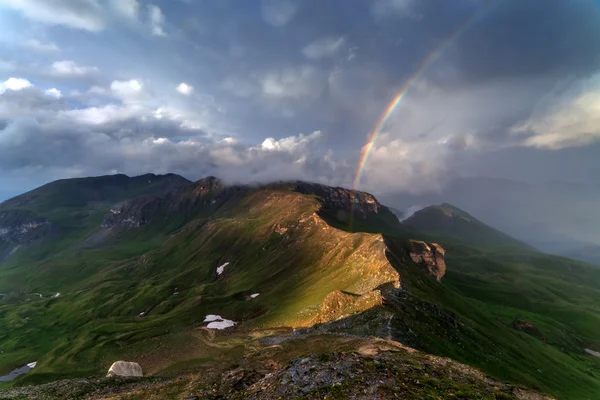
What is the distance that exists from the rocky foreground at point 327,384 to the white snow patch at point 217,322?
3649 inches

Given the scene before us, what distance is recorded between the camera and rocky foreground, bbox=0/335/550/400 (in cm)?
3362

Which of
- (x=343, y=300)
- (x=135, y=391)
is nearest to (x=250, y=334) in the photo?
(x=343, y=300)

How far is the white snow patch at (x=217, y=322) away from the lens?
15225 centimetres

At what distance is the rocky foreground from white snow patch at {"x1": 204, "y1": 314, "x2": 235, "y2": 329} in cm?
9269

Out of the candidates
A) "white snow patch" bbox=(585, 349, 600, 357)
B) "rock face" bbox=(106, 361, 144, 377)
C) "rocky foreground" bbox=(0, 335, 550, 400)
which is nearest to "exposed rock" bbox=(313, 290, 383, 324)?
"rocky foreground" bbox=(0, 335, 550, 400)

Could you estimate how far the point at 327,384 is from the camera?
1369 inches

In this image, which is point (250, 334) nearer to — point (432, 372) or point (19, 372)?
point (432, 372)

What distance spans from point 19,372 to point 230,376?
633 ft

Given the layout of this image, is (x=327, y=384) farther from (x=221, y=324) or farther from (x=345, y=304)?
(x=221, y=324)

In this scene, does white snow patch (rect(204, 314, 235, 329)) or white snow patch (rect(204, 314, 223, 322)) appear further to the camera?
white snow patch (rect(204, 314, 223, 322))

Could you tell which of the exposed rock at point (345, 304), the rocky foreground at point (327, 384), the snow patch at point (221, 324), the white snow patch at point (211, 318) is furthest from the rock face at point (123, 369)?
the white snow patch at point (211, 318)

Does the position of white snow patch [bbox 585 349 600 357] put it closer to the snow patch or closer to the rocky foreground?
the rocky foreground

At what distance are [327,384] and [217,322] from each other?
13973 centimetres

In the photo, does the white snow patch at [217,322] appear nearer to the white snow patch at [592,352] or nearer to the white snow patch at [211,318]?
the white snow patch at [211,318]
